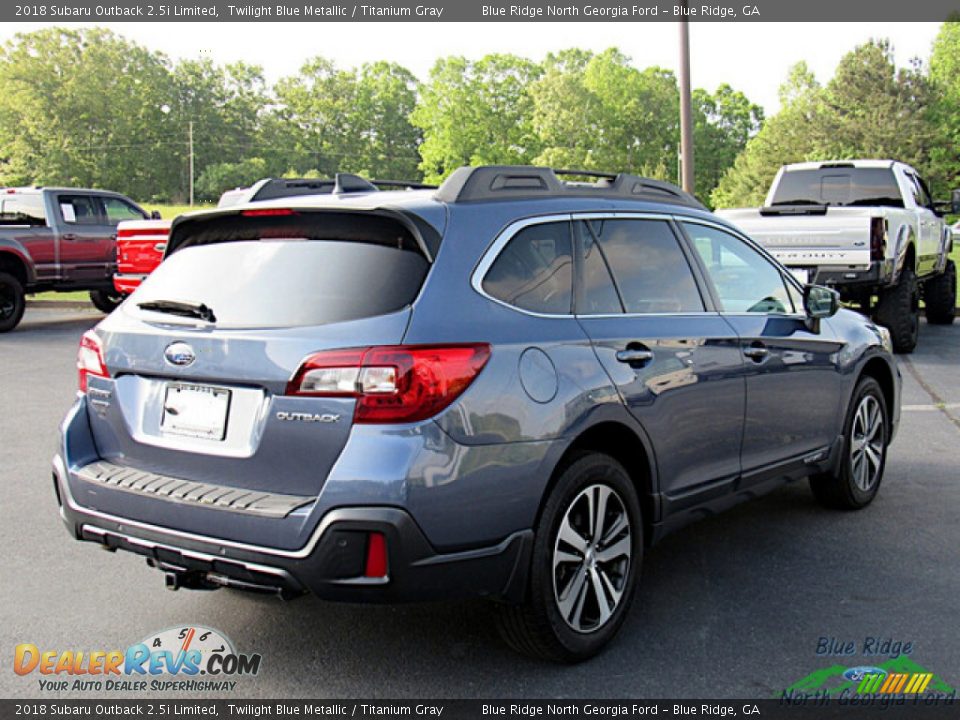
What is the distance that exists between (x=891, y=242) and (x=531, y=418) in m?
9.46

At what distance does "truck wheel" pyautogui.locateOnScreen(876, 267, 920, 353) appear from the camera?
39.4 feet

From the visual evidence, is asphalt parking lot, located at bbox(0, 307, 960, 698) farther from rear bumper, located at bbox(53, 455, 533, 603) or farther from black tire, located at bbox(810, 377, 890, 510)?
rear bumper, located at bbox(53, 455, 533, 603)

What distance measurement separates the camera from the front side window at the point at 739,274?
15.6 ft

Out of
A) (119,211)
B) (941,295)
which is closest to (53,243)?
(119,211)

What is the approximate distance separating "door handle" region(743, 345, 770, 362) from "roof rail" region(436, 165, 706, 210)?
76cm

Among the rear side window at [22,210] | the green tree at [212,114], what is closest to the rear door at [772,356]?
the rear side window at [22,210]

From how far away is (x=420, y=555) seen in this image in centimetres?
319

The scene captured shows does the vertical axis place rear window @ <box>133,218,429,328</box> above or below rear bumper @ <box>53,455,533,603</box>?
above

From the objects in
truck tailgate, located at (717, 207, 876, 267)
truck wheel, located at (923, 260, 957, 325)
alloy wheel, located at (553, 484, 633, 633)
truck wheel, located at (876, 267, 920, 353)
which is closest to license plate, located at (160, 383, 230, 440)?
alloy wheel, located at (553, 484, 633, 633)

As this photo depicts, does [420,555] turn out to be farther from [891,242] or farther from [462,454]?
[891,242]

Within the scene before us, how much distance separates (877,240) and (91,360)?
369 inches

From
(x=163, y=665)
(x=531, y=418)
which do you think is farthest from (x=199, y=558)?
(x=531, y=418)

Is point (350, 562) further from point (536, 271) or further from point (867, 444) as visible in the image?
point (867, 444)

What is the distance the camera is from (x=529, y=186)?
3.98 meters
